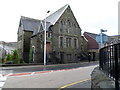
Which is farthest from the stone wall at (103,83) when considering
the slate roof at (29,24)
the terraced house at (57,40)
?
the slate roof at (29,24)

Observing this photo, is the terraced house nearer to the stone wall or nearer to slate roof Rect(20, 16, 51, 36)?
slate roof Rect(20, 16, 51, 36)

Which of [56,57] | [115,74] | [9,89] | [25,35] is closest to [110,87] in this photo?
[115,74]

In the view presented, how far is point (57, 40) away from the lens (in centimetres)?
2905

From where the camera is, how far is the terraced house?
27.7 metres

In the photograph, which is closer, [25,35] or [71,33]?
[71,33]

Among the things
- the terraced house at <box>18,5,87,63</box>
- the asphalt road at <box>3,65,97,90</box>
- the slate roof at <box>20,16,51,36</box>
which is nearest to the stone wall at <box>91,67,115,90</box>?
the asphalt road at <box>3,65,97,90</box>

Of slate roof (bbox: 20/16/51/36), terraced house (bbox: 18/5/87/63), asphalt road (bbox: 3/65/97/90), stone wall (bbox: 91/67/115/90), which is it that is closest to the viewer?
stone wall (bbox: 91/67/115/90)

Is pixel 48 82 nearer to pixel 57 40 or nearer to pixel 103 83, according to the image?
pixel 103 83

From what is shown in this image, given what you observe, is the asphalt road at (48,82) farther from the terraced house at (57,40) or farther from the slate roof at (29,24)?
the slate roof at (29,24)

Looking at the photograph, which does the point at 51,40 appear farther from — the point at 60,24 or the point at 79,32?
the point at 79,32

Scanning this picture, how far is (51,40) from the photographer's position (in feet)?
92.7

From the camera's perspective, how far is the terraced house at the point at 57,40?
2772 cm

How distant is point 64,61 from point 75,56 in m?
4.27

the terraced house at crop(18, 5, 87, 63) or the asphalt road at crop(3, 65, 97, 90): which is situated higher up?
the terraced house at crop(18, 5, 87, 63)
